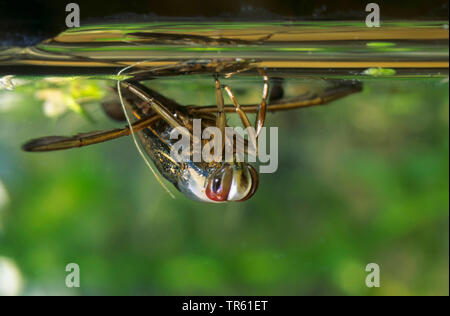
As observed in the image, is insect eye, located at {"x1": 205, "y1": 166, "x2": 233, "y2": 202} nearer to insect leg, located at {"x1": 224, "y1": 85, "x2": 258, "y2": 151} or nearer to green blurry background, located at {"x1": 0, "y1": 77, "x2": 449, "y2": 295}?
insect leg, located at {"x1": 224, "y1": 85, "x2": 258, "y2": 151}

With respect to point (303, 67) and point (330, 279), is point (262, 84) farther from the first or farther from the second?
point (330, 279)

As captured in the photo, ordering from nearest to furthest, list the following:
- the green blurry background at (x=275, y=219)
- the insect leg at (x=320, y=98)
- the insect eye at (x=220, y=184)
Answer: the insect eye at (x=220, y=184) → the insect leg at (x=320, y=98) → the green blurry background at (x=275, y=219)

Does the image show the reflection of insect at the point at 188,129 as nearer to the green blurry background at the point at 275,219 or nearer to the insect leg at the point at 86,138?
the insect leg at the point at 86,138

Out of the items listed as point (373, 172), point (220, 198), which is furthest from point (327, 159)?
point (220, 198)

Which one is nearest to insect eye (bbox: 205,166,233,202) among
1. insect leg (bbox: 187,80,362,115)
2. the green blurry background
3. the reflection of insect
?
the reflection of insect

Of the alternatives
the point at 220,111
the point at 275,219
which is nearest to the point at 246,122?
the point at 220,111

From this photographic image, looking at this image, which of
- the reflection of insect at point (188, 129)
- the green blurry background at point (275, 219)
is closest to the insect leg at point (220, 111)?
the reflection of insect at point (188, 129)
